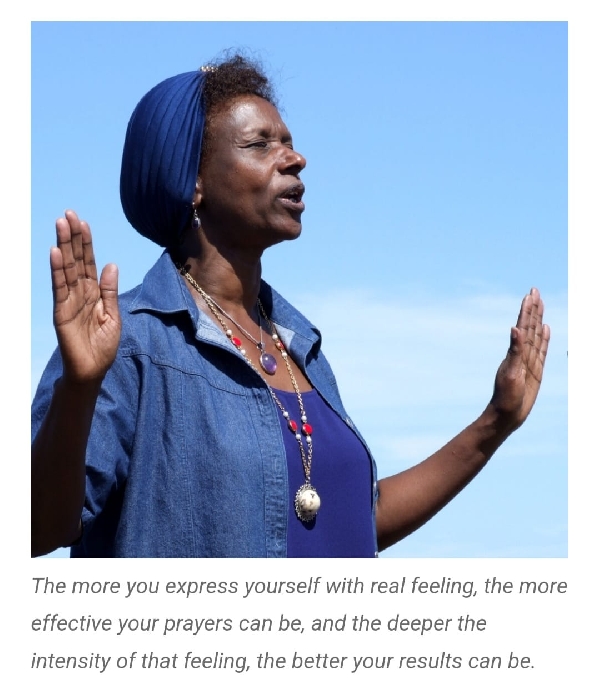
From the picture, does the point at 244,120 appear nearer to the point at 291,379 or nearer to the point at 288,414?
the point at 291,379

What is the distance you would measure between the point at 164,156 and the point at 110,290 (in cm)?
98

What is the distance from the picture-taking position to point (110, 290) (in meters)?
3.38

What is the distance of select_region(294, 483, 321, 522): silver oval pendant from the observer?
3.87m

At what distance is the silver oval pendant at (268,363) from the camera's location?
4234mm

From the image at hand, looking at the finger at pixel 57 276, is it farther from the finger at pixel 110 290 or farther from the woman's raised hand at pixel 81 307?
the finger at pixel 110 290

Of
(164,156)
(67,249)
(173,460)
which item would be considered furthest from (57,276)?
(164,156)

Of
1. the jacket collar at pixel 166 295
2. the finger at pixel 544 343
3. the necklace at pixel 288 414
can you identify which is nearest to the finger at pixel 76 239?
the jacket collar at pixel 166 295

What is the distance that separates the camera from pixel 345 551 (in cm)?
404

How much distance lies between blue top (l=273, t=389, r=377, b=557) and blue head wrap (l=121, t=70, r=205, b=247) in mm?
767

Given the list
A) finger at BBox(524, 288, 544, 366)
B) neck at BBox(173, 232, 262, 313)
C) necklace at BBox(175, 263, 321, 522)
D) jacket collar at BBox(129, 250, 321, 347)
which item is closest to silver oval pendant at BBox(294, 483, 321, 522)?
necklace at BBox(175, 263, 321, 522)

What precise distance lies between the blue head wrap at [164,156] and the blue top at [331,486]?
767 millimetres
